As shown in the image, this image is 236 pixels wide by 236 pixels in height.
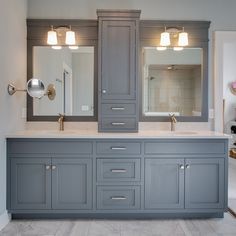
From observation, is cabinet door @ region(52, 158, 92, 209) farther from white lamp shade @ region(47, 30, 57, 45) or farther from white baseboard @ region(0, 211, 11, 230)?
white lamp shade @ region(47, 30, 57, 45)

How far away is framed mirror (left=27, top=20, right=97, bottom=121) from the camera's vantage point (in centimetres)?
363

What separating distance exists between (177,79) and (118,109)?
2.84ft

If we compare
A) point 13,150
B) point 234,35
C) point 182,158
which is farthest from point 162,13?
point 13,150

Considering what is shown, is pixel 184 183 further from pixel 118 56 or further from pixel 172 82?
pixel 118 56

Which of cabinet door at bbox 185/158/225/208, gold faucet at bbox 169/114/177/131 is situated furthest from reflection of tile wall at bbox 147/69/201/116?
cabinet door at bbox 185/158/225/208

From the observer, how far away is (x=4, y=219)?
298 cm

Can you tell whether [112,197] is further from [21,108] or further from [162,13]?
[162,13]

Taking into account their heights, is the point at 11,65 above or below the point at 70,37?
below

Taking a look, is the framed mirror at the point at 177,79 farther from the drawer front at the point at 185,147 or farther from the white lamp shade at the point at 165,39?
the drawer front at the point at 185,147

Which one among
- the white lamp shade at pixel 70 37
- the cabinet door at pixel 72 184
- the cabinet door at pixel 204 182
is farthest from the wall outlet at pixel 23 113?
the cabinet door at pixel 204 182

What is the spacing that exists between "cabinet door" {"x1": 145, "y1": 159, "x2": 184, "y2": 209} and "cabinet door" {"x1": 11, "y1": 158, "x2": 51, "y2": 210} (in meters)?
1.00

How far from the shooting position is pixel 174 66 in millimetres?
3707

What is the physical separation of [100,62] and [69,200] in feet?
4.87

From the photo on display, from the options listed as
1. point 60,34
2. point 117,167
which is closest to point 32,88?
point 60,34
